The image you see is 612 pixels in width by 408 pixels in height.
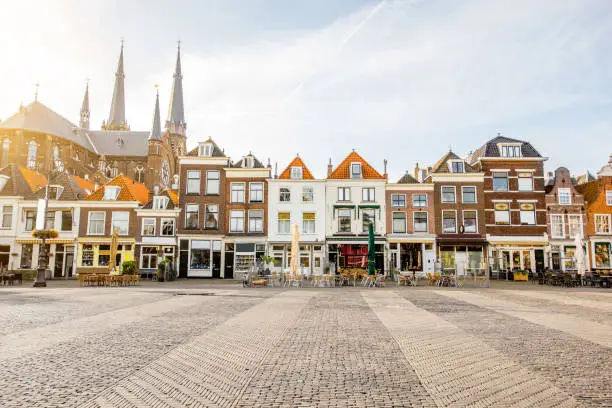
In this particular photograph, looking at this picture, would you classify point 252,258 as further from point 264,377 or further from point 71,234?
point 264,377

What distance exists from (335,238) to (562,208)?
1982cm

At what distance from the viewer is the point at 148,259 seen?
3606 centimetres

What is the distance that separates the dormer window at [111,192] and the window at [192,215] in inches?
251

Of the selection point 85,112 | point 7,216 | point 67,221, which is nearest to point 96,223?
point 67,221

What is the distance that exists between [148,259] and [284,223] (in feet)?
38.5

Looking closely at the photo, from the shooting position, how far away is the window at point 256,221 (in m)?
36.8

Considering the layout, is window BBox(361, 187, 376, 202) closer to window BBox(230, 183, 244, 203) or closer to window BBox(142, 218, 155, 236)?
window BBox(230, 183, 244, 203)

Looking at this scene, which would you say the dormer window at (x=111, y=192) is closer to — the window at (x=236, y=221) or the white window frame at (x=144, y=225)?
the white window frame at (x=144, y=225)

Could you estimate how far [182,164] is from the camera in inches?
1470

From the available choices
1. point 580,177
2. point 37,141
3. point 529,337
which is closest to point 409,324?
point 529,337

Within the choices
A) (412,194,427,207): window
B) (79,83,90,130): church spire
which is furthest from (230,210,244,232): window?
(79,83,90,130): church spire

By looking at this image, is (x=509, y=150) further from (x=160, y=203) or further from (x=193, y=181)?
(x=160, y=203)

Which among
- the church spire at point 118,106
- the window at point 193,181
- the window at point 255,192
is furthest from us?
the church spire at point 118,106

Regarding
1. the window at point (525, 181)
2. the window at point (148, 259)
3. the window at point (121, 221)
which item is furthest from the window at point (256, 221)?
the window at point (525, 181)
